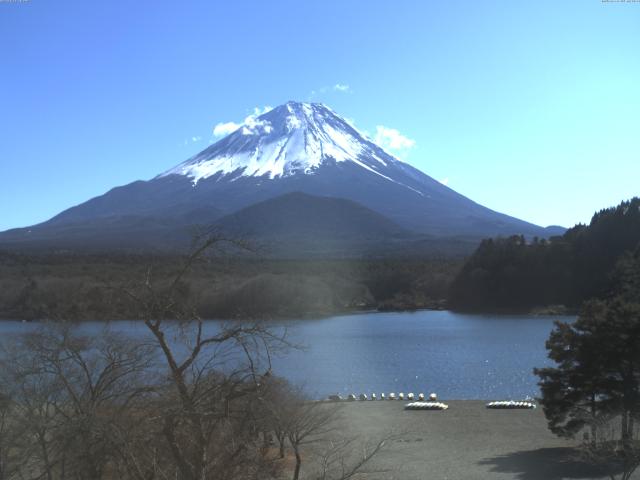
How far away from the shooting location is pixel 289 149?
393 feet

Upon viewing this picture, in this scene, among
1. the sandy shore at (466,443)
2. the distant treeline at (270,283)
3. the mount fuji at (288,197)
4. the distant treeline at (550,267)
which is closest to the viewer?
the sandy shore at (466,443)

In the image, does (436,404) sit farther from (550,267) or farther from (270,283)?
(550,267)

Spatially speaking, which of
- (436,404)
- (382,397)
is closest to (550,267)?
(382,397)

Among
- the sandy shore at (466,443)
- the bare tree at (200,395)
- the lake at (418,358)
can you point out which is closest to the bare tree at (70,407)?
the bare tree at (200,395)

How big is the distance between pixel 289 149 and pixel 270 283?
76987 millimetres

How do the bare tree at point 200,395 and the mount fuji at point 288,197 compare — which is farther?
the mount fuji at point 288,197

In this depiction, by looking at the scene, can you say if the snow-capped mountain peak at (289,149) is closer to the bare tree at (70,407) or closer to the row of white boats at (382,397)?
the row of white boats at (382,397)

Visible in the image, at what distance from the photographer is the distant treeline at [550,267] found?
1871 inches

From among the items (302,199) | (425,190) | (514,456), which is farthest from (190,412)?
(425,190)

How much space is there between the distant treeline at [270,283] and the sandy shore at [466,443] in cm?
799

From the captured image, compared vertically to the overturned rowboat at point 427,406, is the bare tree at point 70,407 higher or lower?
higher

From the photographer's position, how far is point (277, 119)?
124000 millimetres

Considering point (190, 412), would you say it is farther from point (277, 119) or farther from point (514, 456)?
point (277, 119)

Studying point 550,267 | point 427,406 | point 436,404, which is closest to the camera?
point 427,406
